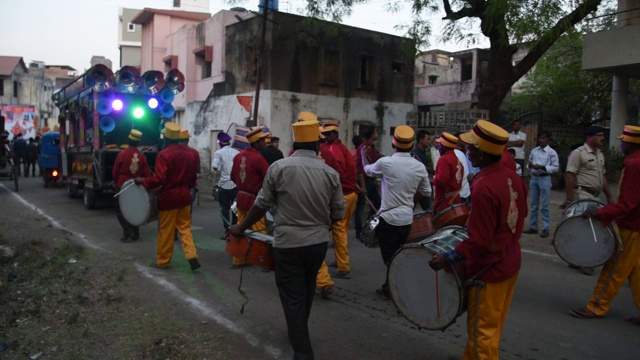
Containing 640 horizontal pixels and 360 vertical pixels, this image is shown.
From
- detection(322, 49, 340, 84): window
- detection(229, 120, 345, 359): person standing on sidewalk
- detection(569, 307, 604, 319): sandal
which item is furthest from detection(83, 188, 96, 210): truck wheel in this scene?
detection(322, 49, 340, 84): window

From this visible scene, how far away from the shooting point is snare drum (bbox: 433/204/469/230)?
5660mm

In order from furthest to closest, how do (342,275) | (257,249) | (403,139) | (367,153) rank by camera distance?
(367,153), (342,275), (403,139), (257,249)

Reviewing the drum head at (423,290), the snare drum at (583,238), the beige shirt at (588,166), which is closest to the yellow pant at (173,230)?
A: the drum head at (423,290)

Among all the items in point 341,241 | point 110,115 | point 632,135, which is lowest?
point 341,241

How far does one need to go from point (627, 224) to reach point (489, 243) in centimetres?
262

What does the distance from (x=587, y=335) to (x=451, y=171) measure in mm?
2308

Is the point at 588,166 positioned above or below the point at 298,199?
above

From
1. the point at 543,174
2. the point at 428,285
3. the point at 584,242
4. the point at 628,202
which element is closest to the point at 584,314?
the point at 584,242

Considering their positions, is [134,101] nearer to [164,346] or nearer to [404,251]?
[164,346]

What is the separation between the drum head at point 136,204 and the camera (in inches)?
276

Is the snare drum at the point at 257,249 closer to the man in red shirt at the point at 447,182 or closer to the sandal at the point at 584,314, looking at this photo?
the man in red shirt at the point at 447,182

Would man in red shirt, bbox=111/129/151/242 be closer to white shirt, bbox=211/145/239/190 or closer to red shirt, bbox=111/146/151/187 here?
red shirt, bbox=111/146/151/187

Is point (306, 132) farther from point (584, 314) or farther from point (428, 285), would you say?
point (584, 314)

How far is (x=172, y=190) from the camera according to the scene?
6793mm
